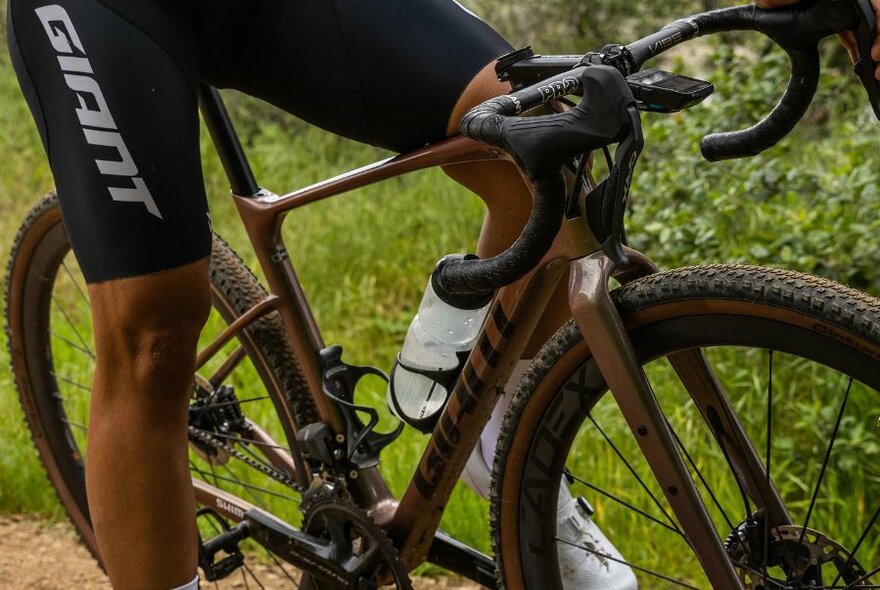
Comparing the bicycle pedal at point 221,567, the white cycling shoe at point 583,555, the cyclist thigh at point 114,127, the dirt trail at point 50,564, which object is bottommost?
the dirt trail at point 50,564

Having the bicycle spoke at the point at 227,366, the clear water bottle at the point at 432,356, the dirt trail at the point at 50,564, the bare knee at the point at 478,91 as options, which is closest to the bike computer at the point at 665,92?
the bare knee at the point at 478,91

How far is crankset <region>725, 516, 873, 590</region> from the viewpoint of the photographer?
180 centimetres

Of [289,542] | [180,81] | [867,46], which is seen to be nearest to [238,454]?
[289,542]

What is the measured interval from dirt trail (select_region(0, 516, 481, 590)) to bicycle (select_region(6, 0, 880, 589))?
28cm

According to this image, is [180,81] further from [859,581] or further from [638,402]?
[859,581]

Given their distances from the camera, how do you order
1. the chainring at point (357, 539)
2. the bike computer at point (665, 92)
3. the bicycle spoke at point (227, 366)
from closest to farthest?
the bike computer at point (665, 92)
the chainring at point (357, 539)
the bicycle spoke at point (227, 366)

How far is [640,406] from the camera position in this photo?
175cm

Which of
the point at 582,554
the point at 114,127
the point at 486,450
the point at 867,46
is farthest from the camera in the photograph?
the point at 486,450

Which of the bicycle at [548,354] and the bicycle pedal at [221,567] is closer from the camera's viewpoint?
the bicycle at [548,354]

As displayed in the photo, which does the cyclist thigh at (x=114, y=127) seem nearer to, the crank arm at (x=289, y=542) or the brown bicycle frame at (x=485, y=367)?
the brown bicycle frame at (x=485, y=367)

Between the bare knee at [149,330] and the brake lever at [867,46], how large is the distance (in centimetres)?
101

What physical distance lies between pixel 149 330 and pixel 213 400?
77 cm

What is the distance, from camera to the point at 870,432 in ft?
9.73

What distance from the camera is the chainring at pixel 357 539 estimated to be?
2.22 metres
